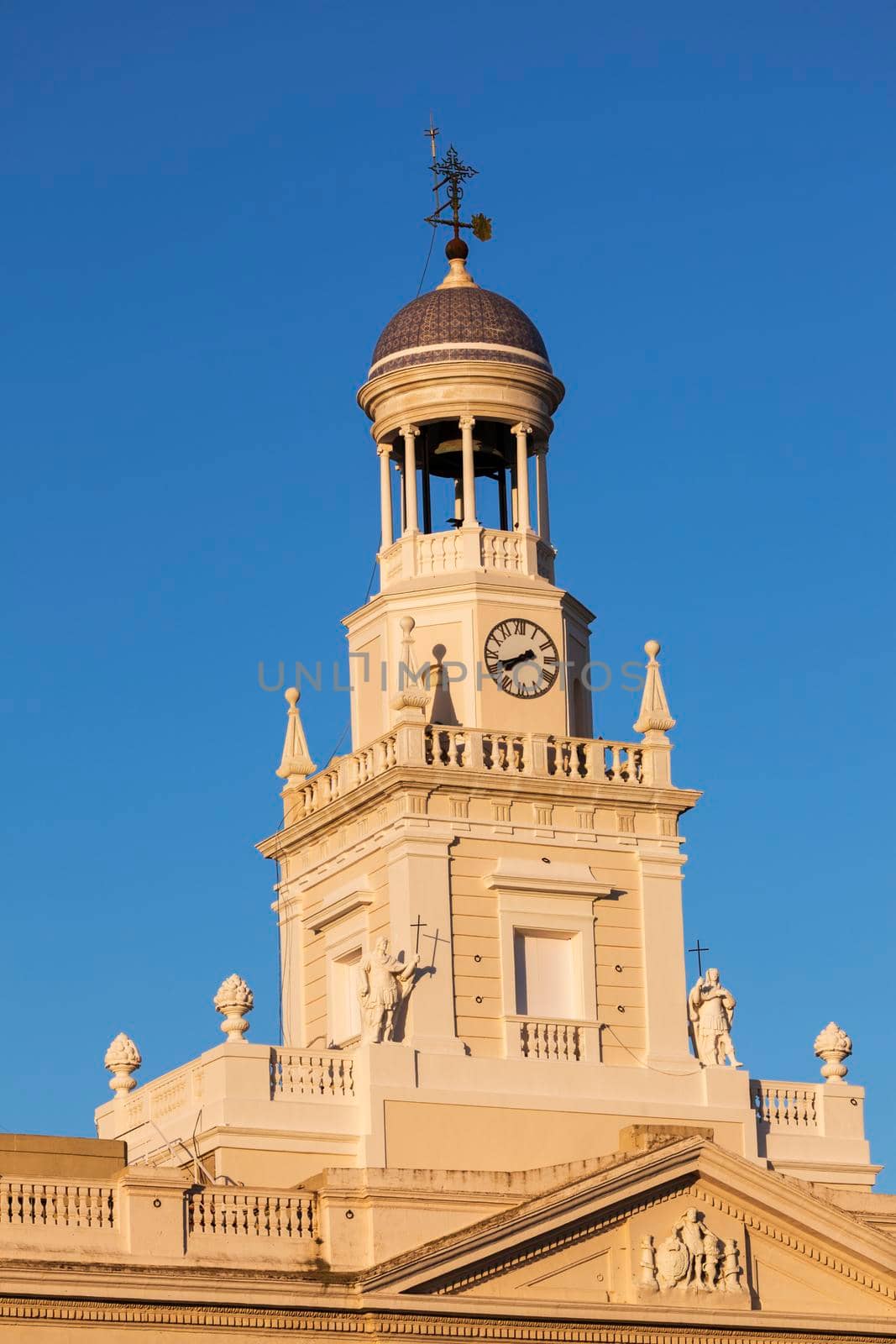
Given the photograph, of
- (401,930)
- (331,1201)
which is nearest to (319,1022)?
(401,930)

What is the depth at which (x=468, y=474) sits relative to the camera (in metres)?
56.4

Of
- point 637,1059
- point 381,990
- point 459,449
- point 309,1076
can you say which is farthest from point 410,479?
point 309,1076

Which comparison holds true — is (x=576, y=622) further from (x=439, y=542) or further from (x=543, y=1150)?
(x=543, y=1150)

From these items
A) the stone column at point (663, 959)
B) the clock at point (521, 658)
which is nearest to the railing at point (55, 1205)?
the stone column at point (663, 959)

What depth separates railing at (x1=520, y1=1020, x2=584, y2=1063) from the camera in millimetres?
53469

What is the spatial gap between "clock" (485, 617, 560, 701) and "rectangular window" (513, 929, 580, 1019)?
4119 millimetres

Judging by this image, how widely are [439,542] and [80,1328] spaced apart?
16323 millimetres

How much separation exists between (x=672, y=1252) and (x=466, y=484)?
1332cm

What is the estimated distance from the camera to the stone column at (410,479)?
5725 centimetres

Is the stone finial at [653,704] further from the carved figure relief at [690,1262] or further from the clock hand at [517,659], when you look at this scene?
the carved figure relief at [690,1262]

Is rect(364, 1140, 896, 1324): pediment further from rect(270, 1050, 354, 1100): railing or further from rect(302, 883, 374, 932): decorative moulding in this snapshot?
rect(302, 883, 374, 932): decorative moulding

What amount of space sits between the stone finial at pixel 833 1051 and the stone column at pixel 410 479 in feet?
35.2

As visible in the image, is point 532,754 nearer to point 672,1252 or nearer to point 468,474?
point 468,474

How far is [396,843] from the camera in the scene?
54094 millimetres
